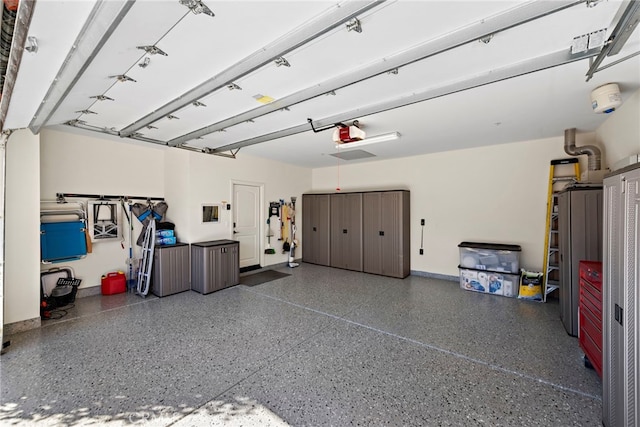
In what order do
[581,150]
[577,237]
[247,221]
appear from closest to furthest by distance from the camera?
[577,237], [581,150], [247,221]

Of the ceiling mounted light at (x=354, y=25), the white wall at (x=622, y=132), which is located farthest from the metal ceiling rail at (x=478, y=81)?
the white wall at (x=622, y=132)

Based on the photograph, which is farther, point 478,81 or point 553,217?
point 553,217

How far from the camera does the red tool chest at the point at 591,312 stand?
2.17 meters

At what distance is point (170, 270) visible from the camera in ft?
14.7

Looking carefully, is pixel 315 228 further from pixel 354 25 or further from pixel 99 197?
pixel 354 25

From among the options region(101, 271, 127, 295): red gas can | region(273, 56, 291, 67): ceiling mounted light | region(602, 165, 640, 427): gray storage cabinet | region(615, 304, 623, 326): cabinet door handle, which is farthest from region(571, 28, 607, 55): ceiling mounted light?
region(101, 271, 127, 295): red gas can

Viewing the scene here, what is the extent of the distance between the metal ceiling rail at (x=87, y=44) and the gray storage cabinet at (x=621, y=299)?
292 centimetres

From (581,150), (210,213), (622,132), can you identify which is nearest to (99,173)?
(210,213)

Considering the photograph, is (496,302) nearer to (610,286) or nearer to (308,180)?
(610,286)

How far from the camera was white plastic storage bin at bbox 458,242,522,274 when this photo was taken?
14.4 ft

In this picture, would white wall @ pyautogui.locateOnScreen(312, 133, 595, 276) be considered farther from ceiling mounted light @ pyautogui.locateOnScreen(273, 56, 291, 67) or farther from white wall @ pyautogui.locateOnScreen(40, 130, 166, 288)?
white wall @ pyautogui.locateOnScreen(40, 130, 166, 288)

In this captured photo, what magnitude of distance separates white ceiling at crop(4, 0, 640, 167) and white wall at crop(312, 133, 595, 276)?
3.54 ft

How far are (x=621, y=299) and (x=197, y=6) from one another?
9.92 ft

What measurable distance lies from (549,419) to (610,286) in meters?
1.02
